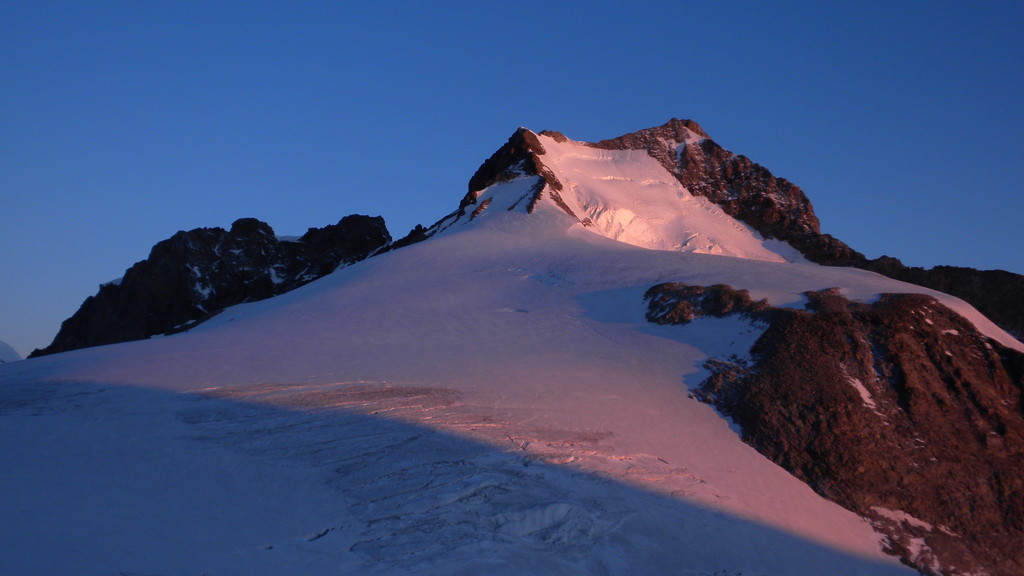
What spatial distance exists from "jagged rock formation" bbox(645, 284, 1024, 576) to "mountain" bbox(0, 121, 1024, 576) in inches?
2.0

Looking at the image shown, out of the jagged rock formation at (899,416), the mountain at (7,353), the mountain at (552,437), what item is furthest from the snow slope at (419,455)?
the mountain at (7,353)

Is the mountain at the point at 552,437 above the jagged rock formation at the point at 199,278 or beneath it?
beneath

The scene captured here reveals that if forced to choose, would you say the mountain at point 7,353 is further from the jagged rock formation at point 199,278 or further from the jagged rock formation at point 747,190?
the jagged rock formation at point 747,190

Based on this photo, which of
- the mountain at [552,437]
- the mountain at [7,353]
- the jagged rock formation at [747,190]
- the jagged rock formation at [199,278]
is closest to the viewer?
the mountain at [552,437]

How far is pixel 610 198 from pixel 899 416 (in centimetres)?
2938

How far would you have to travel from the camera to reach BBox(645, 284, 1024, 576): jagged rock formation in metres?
12.8

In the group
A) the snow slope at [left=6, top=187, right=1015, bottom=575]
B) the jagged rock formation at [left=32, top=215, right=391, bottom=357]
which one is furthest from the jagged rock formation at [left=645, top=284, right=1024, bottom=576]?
the jagged rock formation at [left=32, top=215, right=391, bottom=357]

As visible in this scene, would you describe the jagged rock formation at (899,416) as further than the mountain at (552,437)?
Yes

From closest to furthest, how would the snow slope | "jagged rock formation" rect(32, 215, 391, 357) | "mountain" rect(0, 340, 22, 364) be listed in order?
the snow slope, "jagged rock formation" rect(32, 215, 391, 357), "mountain" rect(0, 340, 22, 364)

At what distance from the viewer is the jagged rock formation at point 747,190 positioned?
4069cm

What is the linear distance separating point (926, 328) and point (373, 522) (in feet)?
42.3

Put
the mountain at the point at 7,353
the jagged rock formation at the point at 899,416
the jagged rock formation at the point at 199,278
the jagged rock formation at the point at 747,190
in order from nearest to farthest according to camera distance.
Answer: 1. the jagged rock formation at the point at 899,416
2. the jagged rock formation at the point at 747,190
3. the jagged rock formation at the point at 199,278
4. the mountain at the point at 7,353

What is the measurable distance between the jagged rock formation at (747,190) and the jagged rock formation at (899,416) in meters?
15.4

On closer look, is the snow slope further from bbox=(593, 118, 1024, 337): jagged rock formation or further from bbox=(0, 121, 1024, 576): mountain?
bbox=(593, 118, 1024, 337): jagged rock formation
